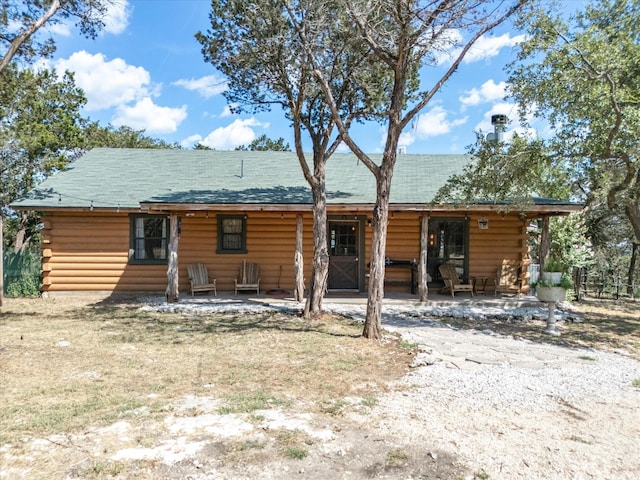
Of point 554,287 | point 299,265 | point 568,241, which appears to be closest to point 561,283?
point 554,287

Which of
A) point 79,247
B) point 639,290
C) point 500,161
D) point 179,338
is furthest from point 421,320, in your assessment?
point 639,290

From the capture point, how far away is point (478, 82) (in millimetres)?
9562

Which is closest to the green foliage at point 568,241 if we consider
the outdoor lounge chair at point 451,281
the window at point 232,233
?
the outdoor lounge chair at point 451,281

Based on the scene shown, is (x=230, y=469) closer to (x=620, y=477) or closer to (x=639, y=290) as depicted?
(x=620, y=477)

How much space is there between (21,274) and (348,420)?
12.1 meters

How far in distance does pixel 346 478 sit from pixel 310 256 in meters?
9.18

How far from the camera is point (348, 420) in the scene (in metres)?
4.01

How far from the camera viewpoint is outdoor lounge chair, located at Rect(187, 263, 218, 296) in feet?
37.3

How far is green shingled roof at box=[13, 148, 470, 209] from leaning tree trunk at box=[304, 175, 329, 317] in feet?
4.71

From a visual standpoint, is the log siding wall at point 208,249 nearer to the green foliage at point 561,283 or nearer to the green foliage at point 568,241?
the green foliage at point 568,241

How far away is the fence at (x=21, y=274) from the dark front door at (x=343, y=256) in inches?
317

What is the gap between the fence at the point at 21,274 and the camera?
39.7 feet

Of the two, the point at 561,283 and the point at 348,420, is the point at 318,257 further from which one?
the point at 348,420

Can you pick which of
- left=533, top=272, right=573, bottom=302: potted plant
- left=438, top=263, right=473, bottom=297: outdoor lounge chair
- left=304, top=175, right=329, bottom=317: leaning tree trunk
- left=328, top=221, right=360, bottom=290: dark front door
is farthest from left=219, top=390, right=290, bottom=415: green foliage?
left=438, top=263, right=473, bottom=297: outdoor lounge chair
